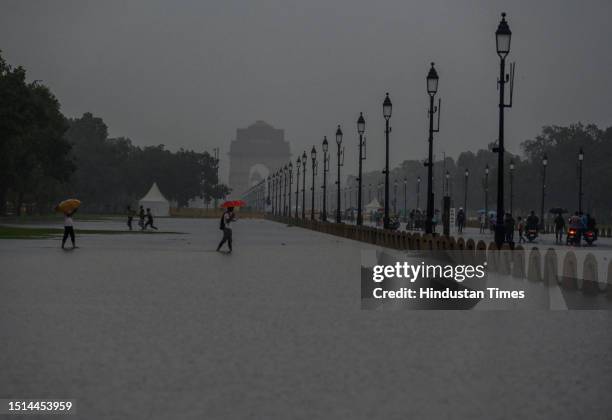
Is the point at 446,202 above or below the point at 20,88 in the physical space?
below

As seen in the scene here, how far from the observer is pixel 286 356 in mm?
10977

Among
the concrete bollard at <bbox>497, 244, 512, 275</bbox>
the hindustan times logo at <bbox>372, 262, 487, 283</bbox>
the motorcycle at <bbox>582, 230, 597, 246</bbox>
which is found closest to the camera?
the hindustan times logo at <bbox>372, 262, 487, 283</bbox>

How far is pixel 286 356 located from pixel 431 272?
39.0 ft

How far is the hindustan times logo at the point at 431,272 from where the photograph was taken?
21.9 m

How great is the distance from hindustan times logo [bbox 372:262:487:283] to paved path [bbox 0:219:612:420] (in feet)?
9.19

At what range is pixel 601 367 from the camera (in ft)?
33.9

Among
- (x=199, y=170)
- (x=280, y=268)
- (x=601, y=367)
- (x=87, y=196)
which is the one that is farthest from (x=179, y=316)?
(x=199, y=170)

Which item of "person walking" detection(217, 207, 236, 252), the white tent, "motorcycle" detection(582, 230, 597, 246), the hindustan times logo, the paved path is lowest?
the paved path

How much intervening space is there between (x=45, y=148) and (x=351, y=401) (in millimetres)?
90383

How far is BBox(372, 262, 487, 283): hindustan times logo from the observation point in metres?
21.9

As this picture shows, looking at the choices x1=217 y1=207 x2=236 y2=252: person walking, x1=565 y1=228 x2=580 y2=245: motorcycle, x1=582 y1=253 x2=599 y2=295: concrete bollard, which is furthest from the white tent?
x1=582 y1=253 x2=599 y2=295: concrete bollard

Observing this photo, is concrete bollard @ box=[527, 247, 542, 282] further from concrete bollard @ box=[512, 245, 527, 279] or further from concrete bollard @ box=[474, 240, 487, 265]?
concrete bollard @ box=[474, 240, 487, 265]

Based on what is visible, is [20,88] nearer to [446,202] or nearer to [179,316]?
[446,202]

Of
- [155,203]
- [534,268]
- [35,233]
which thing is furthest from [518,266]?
[155,203]
